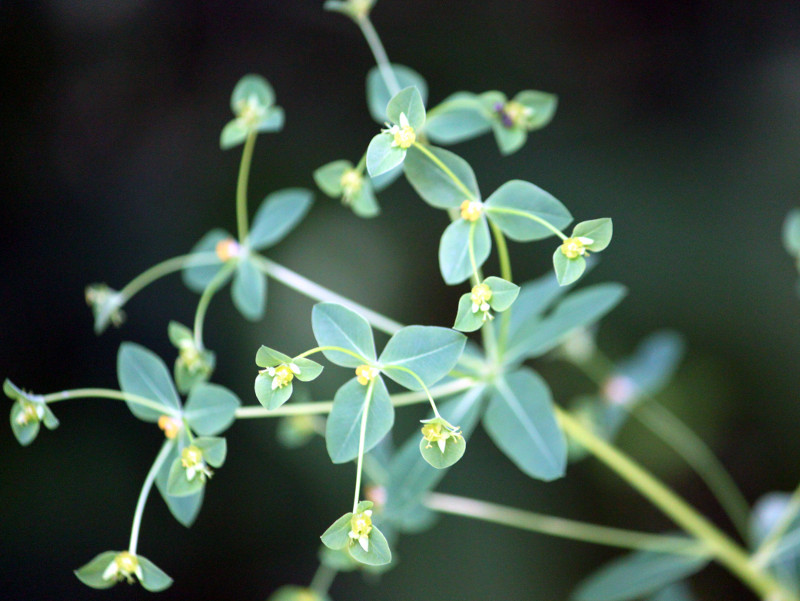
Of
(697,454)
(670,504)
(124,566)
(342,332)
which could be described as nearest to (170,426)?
(124,566)

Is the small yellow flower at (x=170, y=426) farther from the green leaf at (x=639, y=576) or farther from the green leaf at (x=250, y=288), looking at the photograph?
the green leaf at (x=639, y=576)

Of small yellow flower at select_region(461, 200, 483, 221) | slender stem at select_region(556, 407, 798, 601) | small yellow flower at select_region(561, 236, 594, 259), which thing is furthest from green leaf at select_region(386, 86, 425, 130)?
slender stem at select_region(556, 407, 798, 601)

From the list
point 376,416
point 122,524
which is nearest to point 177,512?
point 376,416

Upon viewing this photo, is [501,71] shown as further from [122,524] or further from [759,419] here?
[122,524]

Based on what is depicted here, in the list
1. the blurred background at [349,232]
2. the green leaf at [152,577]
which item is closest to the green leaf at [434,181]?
the green leaf at [152,577]

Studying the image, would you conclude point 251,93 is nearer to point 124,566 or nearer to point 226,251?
point 226,251

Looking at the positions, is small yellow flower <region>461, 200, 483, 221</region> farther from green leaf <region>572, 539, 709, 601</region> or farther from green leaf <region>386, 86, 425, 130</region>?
green leaf <region>572, 539, 709, 601</region>
